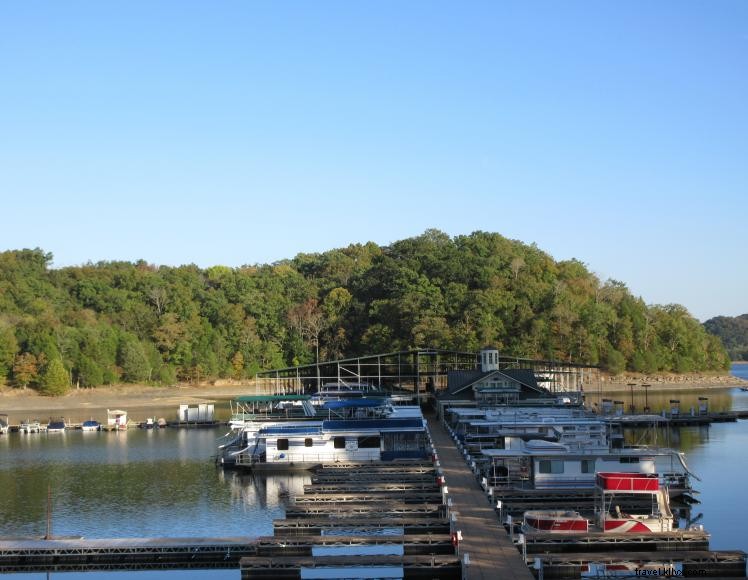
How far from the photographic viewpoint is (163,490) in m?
48.4

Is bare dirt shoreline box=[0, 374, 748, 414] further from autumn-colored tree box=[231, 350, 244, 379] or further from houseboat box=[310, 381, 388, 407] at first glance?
houseboat box=[310, 381, 388, 407]

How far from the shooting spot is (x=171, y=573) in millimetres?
32500

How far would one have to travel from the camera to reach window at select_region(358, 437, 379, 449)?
53.8 m

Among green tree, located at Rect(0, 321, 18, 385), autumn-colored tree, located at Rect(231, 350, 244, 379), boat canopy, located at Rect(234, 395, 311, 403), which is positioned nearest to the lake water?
boat canopy, located at Rect(234, 395, 311, 403)

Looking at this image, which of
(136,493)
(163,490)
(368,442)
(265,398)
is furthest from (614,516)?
(265,398)

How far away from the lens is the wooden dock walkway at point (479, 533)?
26703 millimetres

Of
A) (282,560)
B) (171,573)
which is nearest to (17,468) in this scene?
(171,573)

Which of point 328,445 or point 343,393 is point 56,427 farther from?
point 328,445

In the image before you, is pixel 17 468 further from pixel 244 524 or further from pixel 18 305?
pixel 18 305

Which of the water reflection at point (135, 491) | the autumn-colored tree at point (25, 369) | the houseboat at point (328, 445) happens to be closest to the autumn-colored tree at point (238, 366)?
the autumn-colored tree at point (25, 369)

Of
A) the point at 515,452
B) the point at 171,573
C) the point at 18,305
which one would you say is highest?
the point at 18,305

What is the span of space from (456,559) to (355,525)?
17.9 ft

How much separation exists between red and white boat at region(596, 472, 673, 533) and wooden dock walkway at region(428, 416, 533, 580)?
150 inches

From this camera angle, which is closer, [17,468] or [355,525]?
[355,525]
